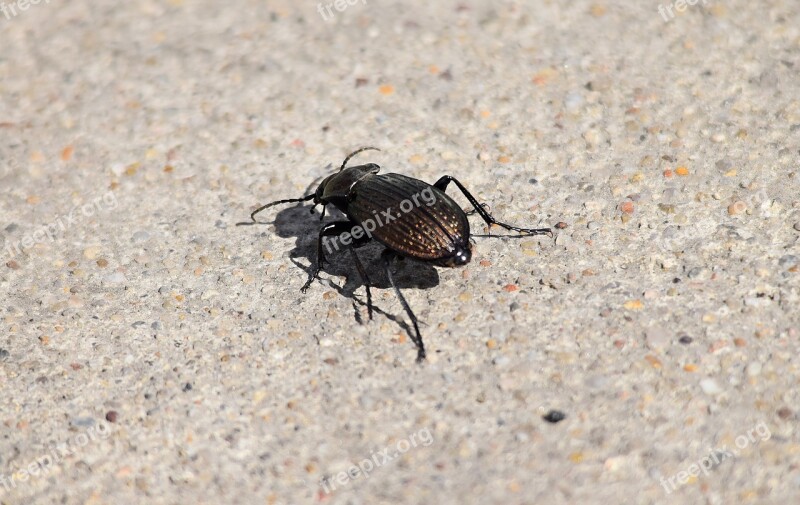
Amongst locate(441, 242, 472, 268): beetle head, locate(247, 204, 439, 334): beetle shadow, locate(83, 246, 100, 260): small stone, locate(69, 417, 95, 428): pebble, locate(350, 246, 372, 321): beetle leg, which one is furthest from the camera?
locate(83, 246, 100, 260): small stone

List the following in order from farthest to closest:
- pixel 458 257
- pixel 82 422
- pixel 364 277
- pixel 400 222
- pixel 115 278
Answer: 1. pixel 115 278
2. pixel 364 277
3. pixel 400 222
4. pixel 458 257
5. pixel 82 422

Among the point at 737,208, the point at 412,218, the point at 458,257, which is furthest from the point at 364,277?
the point at 737,208

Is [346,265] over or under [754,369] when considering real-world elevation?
under

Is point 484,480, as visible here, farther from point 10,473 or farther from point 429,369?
point 10,473

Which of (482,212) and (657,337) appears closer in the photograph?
(657,337)

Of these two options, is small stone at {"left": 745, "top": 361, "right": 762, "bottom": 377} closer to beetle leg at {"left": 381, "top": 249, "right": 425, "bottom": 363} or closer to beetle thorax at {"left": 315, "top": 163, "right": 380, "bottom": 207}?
beetle leg at {"left": 381, "top": 249, "right": 425, "bottom": 363}

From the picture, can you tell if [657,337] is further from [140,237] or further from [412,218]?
[140,237]

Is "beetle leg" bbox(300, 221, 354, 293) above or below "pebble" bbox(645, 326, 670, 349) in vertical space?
below

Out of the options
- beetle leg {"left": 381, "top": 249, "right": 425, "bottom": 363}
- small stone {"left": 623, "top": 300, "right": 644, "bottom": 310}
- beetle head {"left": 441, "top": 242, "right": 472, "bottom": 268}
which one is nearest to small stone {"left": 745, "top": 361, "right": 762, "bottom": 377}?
small stone {"left": 623, "top": 300, "right": 644, "bottom": 310}
